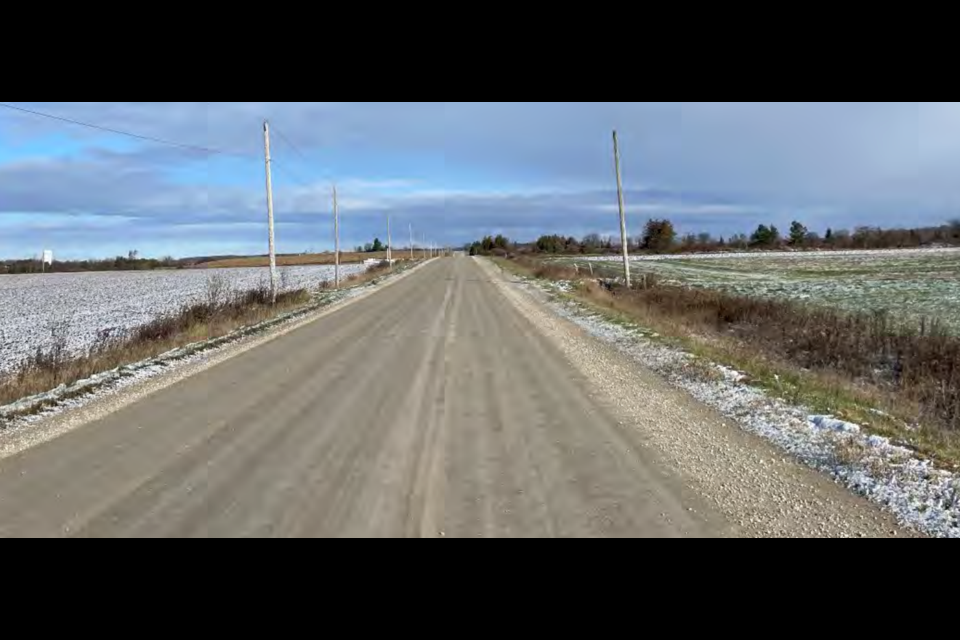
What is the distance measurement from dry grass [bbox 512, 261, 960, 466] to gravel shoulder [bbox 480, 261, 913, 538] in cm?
132

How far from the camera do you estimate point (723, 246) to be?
123875mm

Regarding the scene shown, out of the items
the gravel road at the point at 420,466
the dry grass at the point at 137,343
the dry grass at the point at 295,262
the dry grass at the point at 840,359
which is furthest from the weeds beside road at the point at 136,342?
the dry grass at the point at 295,262

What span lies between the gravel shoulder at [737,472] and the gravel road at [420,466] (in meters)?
0.02

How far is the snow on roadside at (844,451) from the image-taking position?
155 inches

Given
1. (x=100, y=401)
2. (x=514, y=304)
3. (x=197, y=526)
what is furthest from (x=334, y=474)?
(x=514, y=304)

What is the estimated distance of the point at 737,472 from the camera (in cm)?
470

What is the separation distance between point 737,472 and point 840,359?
7.60 metres

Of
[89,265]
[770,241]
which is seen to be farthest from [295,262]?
[770,241]

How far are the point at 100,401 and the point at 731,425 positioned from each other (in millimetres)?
7830

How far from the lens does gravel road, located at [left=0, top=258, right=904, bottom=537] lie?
3.80 meters

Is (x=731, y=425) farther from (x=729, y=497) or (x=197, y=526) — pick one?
(x=197, y=526)

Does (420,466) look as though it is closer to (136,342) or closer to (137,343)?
(137,343)
